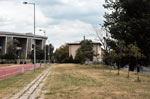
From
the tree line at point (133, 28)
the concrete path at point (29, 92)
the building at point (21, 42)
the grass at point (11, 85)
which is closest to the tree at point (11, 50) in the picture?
the building at point (21, 42)

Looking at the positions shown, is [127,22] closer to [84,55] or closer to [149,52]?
[149,52]

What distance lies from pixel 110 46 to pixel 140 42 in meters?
7.46

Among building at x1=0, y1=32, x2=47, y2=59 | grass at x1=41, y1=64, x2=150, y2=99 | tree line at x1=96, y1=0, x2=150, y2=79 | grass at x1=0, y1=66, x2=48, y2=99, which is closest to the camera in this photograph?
grass at x1=41, y1=64, x2=150, y2=99

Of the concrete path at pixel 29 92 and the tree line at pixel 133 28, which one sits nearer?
the concrete path at pixel 29 92

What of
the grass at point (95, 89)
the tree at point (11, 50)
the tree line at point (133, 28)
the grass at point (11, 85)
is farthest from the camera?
the tree at point (11, 50)

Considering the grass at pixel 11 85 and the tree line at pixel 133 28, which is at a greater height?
the tree line at pixel 133 28

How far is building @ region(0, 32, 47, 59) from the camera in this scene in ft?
298

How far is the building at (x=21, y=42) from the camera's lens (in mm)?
90938

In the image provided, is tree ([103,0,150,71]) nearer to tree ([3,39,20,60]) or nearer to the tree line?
the tree line

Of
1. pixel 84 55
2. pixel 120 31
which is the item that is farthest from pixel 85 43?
pixel 120 31

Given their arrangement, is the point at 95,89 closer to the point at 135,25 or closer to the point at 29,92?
the point at 29,92

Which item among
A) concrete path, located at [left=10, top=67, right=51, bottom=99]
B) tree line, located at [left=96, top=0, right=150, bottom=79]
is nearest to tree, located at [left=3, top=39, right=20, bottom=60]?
tree line, located at [left=96, top=0, right=150, bottom=79]

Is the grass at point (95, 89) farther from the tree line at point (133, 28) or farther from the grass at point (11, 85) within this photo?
the tree line at point (133, 28)

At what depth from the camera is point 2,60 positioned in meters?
85.0
